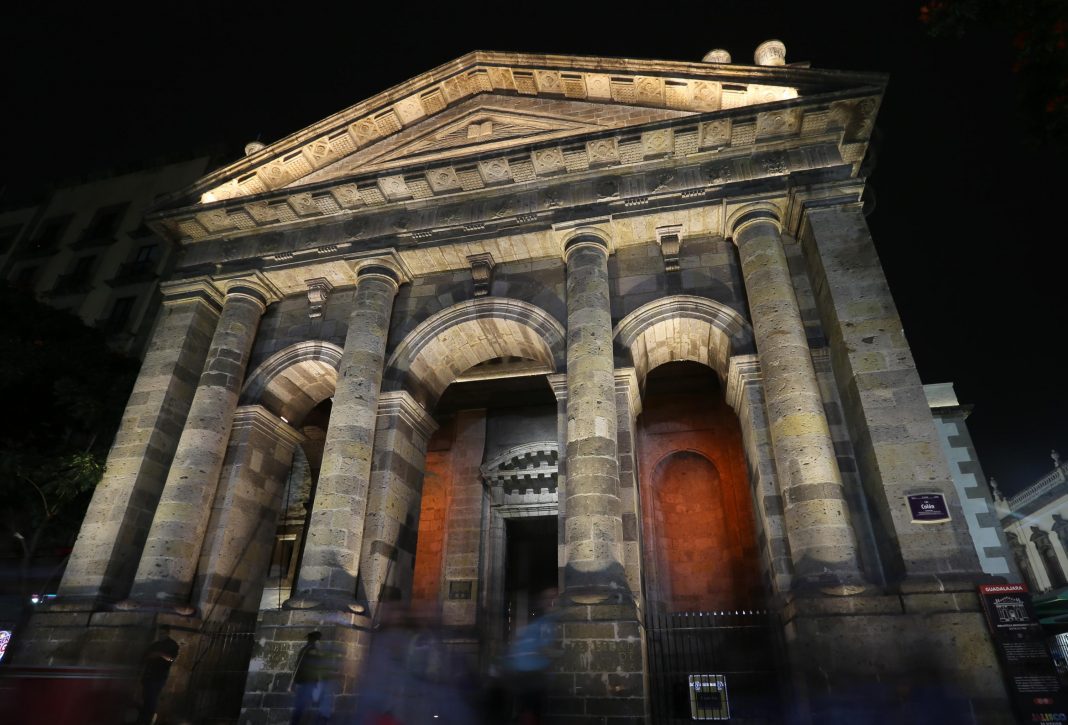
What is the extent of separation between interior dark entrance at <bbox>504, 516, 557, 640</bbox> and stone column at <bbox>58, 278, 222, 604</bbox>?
367 inches

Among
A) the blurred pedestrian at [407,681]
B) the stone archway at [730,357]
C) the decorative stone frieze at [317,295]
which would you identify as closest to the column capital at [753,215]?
the stone archway at [730,357]

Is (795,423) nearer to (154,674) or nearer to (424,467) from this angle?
(424,467)

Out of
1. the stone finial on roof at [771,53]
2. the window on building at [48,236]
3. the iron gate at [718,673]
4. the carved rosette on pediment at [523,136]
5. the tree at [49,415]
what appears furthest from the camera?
the window on building at [48,236]

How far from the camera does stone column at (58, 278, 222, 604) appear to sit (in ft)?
39.0

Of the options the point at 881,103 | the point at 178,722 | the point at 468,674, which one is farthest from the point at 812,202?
the point at 178,722

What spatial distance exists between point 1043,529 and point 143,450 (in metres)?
41.3

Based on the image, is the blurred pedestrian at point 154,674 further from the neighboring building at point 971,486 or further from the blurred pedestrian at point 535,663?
the neighboring building at point 971,486

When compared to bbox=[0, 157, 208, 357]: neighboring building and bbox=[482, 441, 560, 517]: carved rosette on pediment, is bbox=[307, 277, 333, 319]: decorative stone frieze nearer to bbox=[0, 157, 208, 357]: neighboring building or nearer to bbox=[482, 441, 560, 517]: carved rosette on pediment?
bbox=[482, 441, 560, 517]: carved rosette on pediment

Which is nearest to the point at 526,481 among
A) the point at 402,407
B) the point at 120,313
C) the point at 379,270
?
the point at 402,407

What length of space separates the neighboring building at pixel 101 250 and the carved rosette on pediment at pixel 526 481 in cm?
1688

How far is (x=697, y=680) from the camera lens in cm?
1175

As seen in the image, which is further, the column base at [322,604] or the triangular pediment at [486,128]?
the triangular pediment at [486,128]

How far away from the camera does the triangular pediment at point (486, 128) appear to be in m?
14.2

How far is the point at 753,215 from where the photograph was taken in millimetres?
12578
